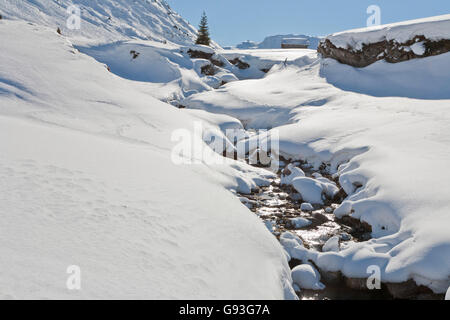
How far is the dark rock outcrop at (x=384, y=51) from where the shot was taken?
43.5ft

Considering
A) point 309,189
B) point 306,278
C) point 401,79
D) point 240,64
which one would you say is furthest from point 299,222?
point 240,64

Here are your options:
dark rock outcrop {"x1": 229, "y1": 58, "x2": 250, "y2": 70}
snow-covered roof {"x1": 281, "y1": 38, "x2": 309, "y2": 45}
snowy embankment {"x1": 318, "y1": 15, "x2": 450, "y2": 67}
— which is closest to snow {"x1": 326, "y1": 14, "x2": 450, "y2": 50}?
snowy embankment {"x1": 318, "y1": 15, "x2": 450, "y2": 67}

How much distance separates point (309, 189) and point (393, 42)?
1099cm

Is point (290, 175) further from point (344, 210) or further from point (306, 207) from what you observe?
point (344, 210)

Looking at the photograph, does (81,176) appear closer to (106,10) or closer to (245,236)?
(245,236)

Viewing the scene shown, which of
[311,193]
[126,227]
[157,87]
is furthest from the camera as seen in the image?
[157,87]

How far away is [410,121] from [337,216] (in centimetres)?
451

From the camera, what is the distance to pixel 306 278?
177 inches

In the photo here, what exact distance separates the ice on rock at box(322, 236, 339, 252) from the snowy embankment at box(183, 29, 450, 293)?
0.29m

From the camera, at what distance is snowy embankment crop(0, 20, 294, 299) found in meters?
2.51

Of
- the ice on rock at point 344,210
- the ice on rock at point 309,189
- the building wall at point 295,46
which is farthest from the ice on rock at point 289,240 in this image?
the building wall at point 295,46

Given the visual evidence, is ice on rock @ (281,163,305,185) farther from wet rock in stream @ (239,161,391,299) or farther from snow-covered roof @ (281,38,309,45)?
snow-covered roof @ (281,38,309,45)

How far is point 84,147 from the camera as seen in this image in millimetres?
5008
